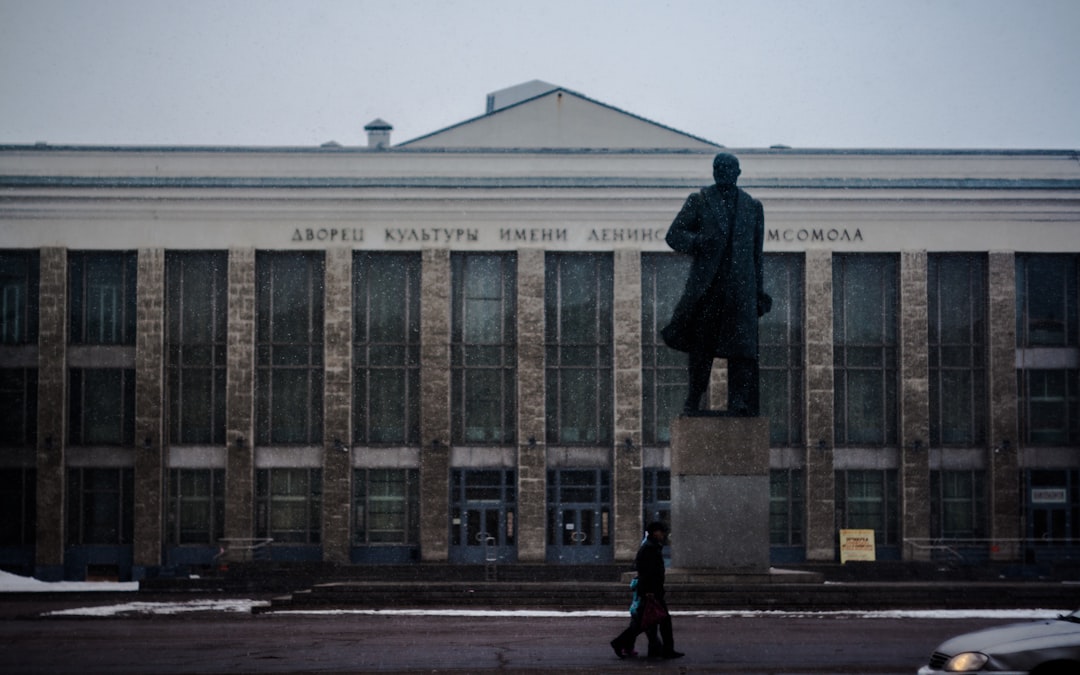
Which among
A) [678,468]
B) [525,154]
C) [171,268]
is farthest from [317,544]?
[678,468]

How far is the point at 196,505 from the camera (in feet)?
157

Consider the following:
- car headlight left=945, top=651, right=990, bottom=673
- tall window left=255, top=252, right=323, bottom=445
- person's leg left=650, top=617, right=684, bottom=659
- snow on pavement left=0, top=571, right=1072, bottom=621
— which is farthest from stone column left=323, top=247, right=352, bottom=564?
car headlight left=945, top=651, right=990, bottom=673

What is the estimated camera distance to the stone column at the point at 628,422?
47688 mm

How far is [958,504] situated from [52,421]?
29615mm

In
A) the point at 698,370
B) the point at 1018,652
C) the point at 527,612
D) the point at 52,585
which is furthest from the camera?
the point at 52,585

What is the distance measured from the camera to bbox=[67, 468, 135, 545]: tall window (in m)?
47.8

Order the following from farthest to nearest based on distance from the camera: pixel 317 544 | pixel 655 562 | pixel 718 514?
pixel 317 544 → pixel 718 514 → pixel 655 562

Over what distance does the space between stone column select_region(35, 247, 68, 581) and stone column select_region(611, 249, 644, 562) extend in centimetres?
1790

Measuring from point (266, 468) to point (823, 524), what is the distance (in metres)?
18.2

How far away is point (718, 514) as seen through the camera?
21.7m

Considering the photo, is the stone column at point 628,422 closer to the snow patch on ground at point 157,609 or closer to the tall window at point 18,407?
the snow patch on ground at point 157,609

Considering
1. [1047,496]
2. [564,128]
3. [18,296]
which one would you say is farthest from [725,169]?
[564,128]

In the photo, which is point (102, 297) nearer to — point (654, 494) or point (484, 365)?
point (484, 365)

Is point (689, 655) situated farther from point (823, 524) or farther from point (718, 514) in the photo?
point (823, 524)
